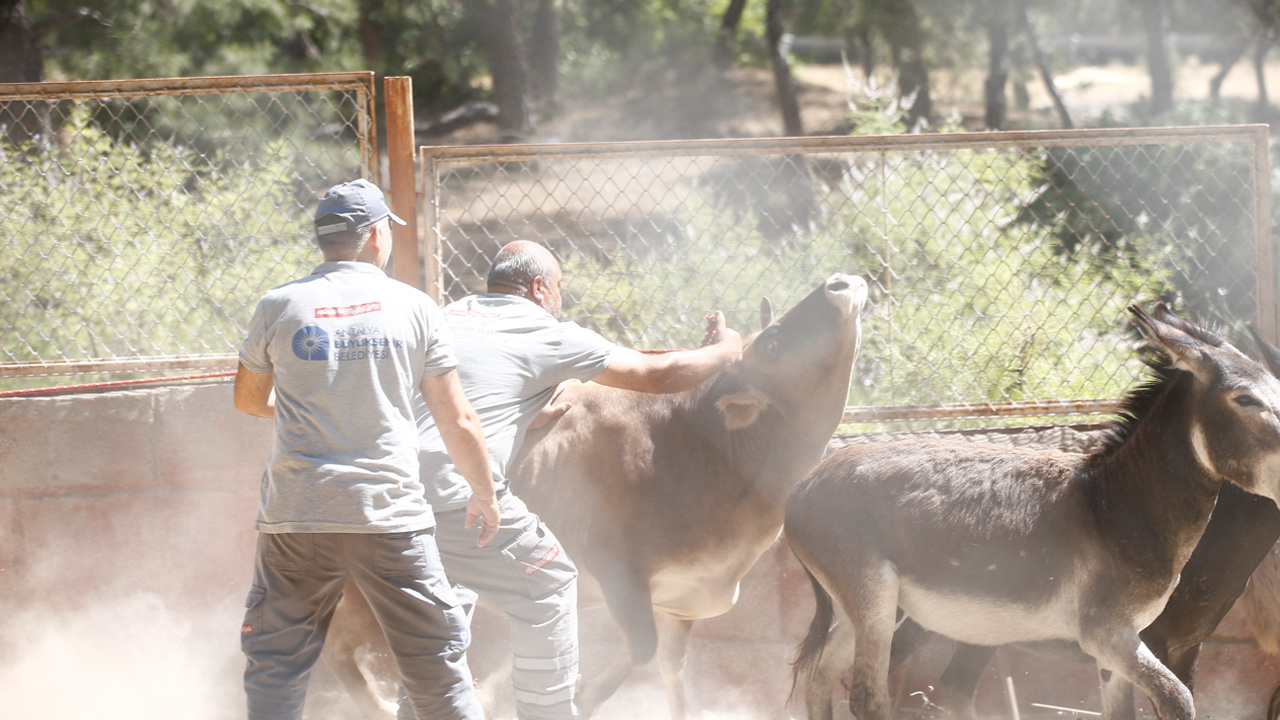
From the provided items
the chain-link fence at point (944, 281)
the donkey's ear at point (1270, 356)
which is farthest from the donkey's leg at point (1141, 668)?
the chain-link fence at point (944, 281)

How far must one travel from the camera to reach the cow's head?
4.22m

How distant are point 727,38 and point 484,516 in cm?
2027

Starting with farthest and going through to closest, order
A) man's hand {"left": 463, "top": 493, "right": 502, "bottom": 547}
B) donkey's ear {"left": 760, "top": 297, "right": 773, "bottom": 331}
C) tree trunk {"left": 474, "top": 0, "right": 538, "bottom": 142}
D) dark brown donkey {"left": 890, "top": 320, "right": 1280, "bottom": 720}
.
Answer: tree trunk {"left": 474, "top": 0, "right": 538, "bottom": 142}
donkey's ear {"left": 760, "top": 297, "right": 773, "bottom": 331}
dark brown donkey {"left": 890, "top": 320, "right": 1280, "bottom": 720}
man's hand {"left": 463, "top": 493, "right": 502, "bottom": 547}

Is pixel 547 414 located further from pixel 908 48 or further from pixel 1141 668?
pixel 908 48

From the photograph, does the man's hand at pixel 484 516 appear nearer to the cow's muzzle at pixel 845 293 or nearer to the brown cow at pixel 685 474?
the brown cow at pixel 685 474

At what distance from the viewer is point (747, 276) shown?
229 inches

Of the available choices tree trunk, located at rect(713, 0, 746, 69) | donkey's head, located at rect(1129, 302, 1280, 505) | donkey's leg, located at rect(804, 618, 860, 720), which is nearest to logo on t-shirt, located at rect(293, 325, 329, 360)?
donkey's leg, located at rect(804, 618, 860, 720)

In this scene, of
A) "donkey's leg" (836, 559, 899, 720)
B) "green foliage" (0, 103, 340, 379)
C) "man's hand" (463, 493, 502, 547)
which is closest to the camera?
"man's hand" (463, 493, 502, 547)

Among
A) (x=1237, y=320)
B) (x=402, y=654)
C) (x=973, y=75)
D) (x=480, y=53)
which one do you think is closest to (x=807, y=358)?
(x=402, y=654)

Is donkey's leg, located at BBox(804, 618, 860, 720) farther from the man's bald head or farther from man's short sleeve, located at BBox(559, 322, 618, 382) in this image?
the man's bald head

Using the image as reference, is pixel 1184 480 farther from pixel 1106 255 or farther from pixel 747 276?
pixel 747 276

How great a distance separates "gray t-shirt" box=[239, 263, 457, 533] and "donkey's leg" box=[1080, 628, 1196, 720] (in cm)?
233

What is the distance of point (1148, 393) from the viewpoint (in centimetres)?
383

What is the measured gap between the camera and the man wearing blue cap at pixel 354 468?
3139mm
